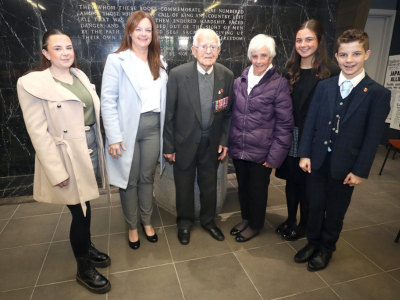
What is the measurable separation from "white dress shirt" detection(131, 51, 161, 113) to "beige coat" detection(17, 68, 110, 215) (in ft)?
1.05

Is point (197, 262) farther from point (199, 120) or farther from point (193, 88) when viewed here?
point (193, 88)

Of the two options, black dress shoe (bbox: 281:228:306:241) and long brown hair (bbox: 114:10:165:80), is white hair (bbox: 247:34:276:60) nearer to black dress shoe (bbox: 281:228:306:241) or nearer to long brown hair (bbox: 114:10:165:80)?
long brown hair (bbox: 114:10:165:80)

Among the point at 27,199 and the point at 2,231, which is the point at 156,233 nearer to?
the point at 2,231

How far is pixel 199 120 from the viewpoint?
1.91 metres

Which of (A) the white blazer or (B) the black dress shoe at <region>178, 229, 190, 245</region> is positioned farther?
(B) the black dress shoe at <region>178, 229, 190, 245</region>

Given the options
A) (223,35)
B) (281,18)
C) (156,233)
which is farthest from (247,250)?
(281,18)

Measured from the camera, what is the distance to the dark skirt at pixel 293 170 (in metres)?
2.06

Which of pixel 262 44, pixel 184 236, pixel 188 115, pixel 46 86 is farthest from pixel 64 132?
pixel 262 44

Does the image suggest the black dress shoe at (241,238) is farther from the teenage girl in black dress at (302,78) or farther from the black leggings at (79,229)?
the black leggings at (79,229)

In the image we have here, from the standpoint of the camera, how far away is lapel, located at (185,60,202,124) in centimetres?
188

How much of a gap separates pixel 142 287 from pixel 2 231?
4.78ft

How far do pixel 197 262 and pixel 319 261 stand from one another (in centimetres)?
83

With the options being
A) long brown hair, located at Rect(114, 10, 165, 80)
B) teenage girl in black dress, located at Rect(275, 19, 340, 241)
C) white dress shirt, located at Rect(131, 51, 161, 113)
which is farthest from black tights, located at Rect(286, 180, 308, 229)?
long brown hair, located at Rect(114, 10, 165, 80)

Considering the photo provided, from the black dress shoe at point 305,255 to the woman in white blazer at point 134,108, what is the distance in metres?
1.19
